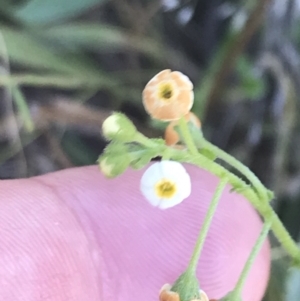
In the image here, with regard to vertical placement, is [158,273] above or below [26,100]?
below

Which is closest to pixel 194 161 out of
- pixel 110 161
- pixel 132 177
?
pixel 110 161

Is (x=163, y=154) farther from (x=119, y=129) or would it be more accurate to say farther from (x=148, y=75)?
(x=148, y=75)

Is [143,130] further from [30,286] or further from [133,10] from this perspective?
[30,286]

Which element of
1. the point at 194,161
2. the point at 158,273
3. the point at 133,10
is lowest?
the point at 158,273

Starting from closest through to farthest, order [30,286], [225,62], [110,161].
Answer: [110,161]
[30,286]
[225,62]

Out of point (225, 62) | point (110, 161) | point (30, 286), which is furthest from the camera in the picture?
point (225, 62)

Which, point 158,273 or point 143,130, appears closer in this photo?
point 158,273

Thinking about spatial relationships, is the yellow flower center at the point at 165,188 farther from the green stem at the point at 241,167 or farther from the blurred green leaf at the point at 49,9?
the blurred green leaf at the point at 49,9
